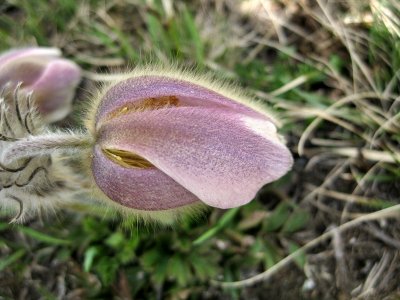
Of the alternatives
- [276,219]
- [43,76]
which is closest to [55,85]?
[43,76]

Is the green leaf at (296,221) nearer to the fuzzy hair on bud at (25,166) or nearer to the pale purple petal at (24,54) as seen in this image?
the fuzzy hair on bud at (25,166)

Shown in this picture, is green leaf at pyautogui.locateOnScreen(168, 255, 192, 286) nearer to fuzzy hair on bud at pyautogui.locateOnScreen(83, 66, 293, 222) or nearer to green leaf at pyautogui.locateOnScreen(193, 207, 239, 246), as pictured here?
green leaf at pyautogui.locateOnScreen(193, 207, 239, 246)

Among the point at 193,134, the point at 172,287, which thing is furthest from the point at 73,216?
the point at 193,134

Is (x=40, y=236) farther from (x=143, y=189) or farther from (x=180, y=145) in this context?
(x=180, y=145)

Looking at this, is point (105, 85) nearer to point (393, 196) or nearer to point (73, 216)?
point (73, 216)

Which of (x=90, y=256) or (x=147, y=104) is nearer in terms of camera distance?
(x=147, y=104)

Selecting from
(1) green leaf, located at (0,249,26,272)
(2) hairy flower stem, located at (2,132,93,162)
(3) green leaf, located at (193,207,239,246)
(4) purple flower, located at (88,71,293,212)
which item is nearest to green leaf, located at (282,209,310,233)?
(3) green leaf, located at (193,207,239,246)

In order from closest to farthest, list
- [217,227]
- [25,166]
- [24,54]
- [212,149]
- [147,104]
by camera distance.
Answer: [212,149] < [147,104] < [25,166] < [24,54] < [217,227]
